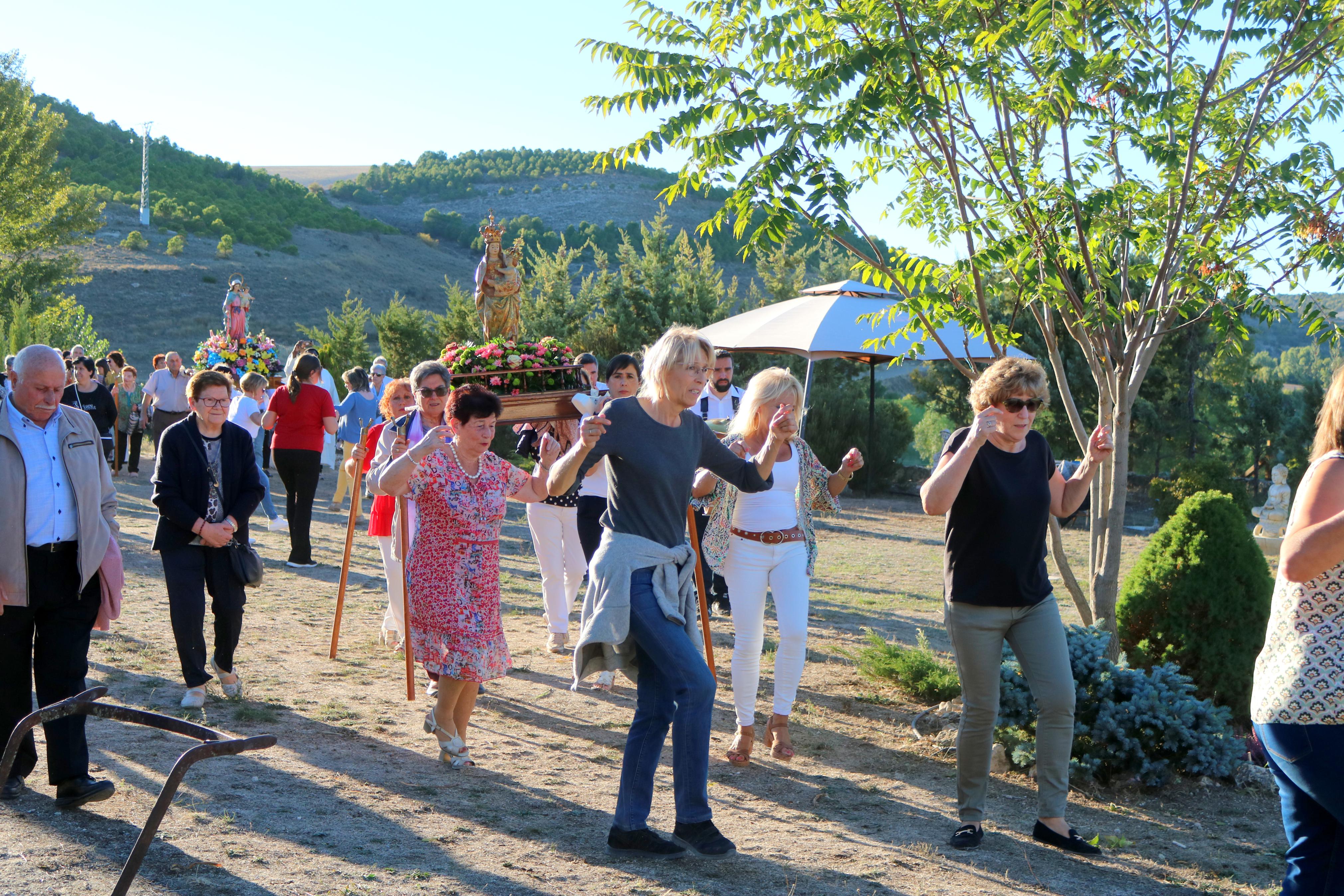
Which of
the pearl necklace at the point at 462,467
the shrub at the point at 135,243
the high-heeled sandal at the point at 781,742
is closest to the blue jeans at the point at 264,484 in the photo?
the pearl necklace at the point at 462,467

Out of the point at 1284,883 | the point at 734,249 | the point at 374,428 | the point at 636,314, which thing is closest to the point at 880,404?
the point at 636,314

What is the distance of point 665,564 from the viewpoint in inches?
167

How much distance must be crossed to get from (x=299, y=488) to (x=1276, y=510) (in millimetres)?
12944

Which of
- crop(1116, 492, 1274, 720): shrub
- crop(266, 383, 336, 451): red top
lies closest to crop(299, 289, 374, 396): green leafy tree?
crop(266, 383, 336, 451): red top

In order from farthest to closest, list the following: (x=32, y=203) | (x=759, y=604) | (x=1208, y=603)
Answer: (x=32, y=203) → (x=1208, y=603) → (x=759, y=604)

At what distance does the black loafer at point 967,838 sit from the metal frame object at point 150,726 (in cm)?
282

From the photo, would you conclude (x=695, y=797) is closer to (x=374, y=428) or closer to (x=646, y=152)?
(x=646, y=152)

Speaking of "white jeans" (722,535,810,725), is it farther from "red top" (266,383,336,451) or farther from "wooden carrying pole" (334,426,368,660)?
"red top" (266,383,336,451)

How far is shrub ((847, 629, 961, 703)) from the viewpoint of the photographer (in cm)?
687

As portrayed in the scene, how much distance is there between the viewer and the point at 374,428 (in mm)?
7699

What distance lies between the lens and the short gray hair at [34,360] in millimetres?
4402

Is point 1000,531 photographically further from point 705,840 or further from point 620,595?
point 705,840

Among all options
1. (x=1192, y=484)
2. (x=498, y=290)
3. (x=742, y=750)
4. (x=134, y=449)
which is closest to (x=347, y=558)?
(x=498, y=290)

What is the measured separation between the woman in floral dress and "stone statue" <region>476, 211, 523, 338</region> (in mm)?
3152
